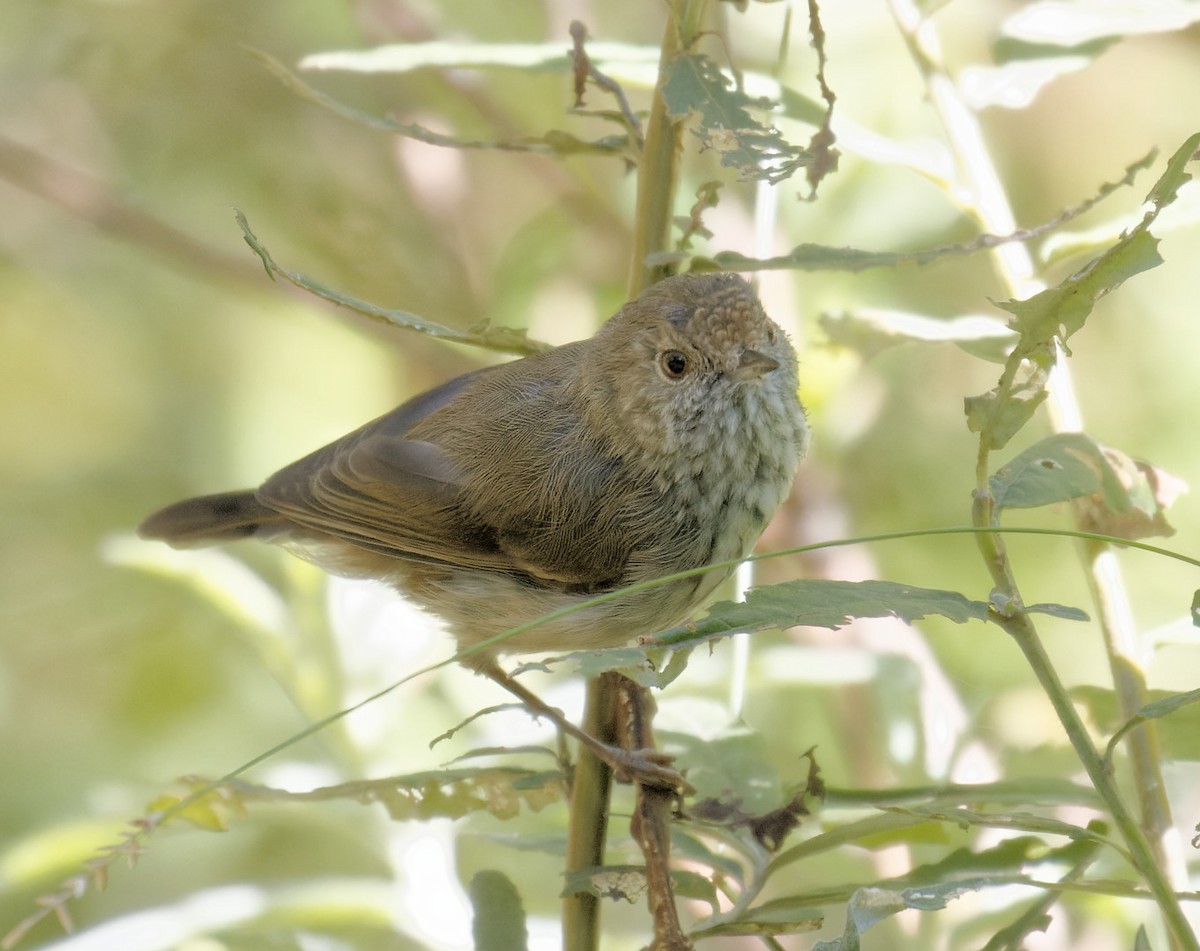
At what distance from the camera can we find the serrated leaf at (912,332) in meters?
2.11

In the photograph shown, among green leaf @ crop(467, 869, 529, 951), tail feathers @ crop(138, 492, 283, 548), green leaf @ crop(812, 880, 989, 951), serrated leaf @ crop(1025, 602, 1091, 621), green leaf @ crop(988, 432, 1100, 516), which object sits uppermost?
tail feathers @ crop(138, 492, 283, 548)

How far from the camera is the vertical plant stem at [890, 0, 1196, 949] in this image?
1.35 meters

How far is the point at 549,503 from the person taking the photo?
291 cm

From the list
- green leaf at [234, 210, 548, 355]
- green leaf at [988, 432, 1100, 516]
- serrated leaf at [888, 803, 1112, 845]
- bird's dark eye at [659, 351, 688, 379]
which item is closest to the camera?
serrated leaf at [888, 803, 1112, 845]

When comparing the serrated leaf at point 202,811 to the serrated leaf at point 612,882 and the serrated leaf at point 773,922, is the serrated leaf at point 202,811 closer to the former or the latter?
the serrated leaf at point 612,882

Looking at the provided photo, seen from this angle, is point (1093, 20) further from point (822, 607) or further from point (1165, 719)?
point (822, 607)

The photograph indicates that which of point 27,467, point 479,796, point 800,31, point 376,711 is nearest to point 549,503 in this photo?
point 376,711

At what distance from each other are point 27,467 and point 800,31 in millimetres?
3220

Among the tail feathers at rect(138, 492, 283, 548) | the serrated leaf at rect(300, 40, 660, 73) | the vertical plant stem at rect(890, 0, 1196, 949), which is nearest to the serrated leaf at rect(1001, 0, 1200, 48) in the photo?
the vertical plant stem at rect(890, 0, 1196, 949)

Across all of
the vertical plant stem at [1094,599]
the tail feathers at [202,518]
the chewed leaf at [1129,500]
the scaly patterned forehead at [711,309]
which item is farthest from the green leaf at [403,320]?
the tail feathers at [202,518]

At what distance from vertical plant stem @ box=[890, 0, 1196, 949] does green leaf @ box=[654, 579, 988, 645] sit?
9 centimetres

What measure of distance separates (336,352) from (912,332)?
9.84 ft

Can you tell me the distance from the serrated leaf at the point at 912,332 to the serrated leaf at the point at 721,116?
0.42 m

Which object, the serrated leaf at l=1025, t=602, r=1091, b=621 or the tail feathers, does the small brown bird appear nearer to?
the tail feathers
